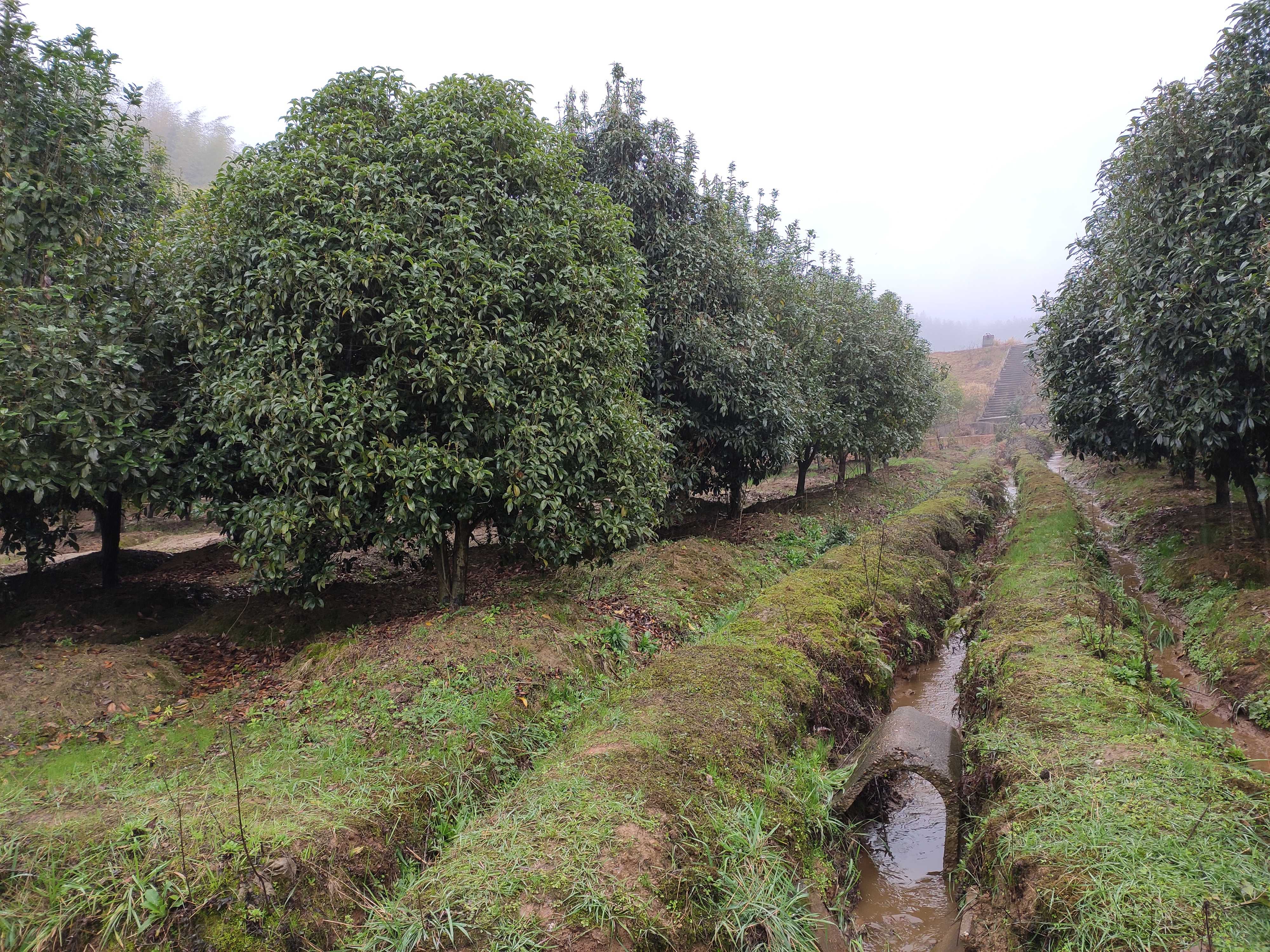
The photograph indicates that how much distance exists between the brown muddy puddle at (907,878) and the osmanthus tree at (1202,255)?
19.8 ft

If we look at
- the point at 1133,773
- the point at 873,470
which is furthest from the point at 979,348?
the point at 1133,773

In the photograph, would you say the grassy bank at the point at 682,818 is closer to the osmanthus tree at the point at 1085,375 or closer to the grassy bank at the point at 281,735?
the grassy bank at the point at 281,735

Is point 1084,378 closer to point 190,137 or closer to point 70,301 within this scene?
point 70,301

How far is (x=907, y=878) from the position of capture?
5.58 m

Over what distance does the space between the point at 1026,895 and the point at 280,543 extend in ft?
23.9

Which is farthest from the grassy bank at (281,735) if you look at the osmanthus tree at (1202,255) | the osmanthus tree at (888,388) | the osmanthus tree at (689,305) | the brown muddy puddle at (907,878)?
the osmanthus tree at (888,388)

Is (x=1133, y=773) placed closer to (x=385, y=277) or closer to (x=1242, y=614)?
(x=1242, y=614)

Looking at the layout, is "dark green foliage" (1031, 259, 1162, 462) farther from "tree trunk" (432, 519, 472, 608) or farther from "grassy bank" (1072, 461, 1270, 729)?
"tree trunk" (432, 519, 472, 608)

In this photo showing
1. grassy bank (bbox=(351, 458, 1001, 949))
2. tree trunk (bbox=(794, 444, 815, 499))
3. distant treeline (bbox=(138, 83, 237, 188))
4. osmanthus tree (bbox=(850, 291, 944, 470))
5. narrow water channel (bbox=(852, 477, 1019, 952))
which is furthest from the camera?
distant treeline (bbox=(138, 83, 237, 188))

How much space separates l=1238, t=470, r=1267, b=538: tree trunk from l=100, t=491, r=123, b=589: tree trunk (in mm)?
19187

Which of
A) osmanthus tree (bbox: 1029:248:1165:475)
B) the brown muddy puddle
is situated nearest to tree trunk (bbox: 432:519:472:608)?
the brown muddy puddle

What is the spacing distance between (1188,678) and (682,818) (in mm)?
7992

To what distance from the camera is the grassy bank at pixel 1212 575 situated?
7.73 metres

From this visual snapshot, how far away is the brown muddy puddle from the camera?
193 inches
